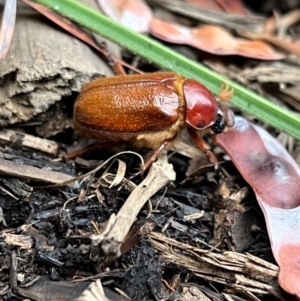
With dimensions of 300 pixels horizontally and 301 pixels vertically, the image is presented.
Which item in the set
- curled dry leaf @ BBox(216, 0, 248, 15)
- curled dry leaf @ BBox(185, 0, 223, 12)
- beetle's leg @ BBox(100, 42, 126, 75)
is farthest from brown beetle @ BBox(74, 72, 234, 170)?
curled dry leaf @ BBox(216, 0, 248, 15)

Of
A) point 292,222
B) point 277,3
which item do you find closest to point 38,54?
point 292,222

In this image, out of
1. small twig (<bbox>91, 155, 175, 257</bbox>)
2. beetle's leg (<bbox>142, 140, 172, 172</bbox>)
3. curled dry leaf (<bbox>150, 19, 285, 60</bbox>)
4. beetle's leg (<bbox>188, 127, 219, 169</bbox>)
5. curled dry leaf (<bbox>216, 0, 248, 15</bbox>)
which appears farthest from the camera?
curled dry leaf (<bbox>216, 0, 248, 15</bbox>)

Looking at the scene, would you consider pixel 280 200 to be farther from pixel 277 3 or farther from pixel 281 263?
pixel 277 3

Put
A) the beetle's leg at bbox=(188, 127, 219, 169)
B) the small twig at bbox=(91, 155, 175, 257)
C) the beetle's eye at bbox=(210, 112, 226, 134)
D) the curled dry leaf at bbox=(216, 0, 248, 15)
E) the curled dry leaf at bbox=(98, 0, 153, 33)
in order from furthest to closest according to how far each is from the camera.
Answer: the curled dry leaf at bbox=(216, 0, 248, 15), the curled dry leaf at bbox=(98, 0, 153, 33), the beetle's eye at bbox=(210, 112, 226, 134), the beetle's leg at bbox=(188, 127, 219, 169), the small twig at bbox=(91, 155, 175, 257)

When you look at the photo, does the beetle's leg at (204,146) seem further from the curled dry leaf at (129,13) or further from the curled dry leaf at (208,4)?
the curled dry leaf at (208,4)

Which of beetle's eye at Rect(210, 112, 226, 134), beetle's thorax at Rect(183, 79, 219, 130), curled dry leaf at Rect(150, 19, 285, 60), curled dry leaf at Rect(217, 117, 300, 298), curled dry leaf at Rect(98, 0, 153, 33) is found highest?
curled dry leaf at Rect(98, 0, 153, 33)

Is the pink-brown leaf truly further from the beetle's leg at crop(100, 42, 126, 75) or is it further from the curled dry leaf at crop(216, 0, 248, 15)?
the curled dry leaf at crop(216, 0, 248, 15)
